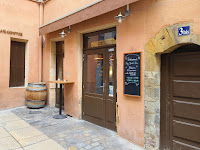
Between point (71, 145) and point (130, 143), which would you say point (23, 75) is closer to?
point (71, 145)

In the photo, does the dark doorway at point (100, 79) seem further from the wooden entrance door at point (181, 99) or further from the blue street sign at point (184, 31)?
the blue street sign at point (184, 31)

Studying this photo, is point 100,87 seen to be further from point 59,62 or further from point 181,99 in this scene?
point 59,62

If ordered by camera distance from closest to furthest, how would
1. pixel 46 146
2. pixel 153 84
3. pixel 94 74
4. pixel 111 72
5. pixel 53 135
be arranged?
pixel 153 84
pixel 46 146
pixel 53 135
pixel 111 72
pixel 94 74

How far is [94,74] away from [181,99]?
7.92ft

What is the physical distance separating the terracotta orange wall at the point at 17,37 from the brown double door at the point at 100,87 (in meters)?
2.79

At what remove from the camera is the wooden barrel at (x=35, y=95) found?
19.2 feet

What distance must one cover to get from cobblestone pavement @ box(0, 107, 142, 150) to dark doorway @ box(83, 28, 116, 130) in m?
0.30

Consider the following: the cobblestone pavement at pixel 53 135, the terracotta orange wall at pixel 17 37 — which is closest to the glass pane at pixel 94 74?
the cobblestone pavement at pixel 53 135

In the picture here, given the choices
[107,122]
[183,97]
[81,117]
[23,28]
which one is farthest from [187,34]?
[23,28]

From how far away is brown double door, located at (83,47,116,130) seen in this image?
4.08 metres

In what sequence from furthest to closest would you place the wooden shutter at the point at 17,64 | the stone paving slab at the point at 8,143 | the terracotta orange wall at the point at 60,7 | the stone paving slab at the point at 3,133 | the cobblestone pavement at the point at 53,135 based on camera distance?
the wooden shutter at the point at 17,64 → the terracotta orange wall at the point at 60,7 → the stone paving slab at the point at 3,133 → the cobblestone pavement at the point at 53,135 → the stone paving slab at the point at 8,143

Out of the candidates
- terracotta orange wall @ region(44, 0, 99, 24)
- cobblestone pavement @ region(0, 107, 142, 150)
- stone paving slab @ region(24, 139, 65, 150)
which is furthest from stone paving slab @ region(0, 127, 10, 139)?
terracotta orange wall @ region(44, 0, 99, 24)

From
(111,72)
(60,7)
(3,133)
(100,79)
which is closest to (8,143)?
(3,133)

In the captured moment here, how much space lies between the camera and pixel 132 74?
11.0ft
